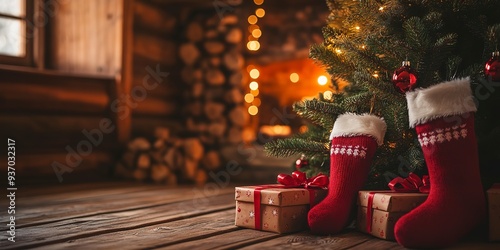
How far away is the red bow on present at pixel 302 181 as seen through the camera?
5.86 feet

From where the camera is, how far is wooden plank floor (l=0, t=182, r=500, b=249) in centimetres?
155

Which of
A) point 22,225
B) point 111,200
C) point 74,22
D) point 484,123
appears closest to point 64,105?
point 74,22

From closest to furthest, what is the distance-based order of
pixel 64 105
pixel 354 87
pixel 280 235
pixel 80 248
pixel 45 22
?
pixel 80 248
pixel 280 235
pixel 354 87
pixel 64 105
pixel 45 22

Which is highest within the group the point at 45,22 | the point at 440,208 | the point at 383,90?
the point at 45,22

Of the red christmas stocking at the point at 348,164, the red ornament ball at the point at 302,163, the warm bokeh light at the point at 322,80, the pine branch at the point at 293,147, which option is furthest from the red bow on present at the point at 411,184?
the warm bokeh light at the point at 322,80

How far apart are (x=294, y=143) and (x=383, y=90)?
1.29 ft

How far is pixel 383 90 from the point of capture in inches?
68.1

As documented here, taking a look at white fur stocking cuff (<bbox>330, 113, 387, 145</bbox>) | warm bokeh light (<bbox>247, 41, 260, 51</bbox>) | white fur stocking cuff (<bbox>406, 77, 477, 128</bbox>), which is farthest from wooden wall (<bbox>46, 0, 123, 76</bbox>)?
white fur stocking cuff (<bbox>406, 77, 477, 128</bbox>)

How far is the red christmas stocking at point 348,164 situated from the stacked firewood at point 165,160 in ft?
6.82

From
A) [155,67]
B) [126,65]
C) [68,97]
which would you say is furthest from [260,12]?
[68,97]

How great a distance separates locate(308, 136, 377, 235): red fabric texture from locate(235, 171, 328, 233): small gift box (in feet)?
0.25

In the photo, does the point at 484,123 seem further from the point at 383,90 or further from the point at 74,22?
the point at 74,22

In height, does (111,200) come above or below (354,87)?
below

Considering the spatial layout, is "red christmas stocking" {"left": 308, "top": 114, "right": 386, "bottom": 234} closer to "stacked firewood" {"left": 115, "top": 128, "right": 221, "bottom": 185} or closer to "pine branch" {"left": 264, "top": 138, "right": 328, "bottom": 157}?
"pine branch" {"left": 264, "top": 138, "right": 328, "bottom": 157}
